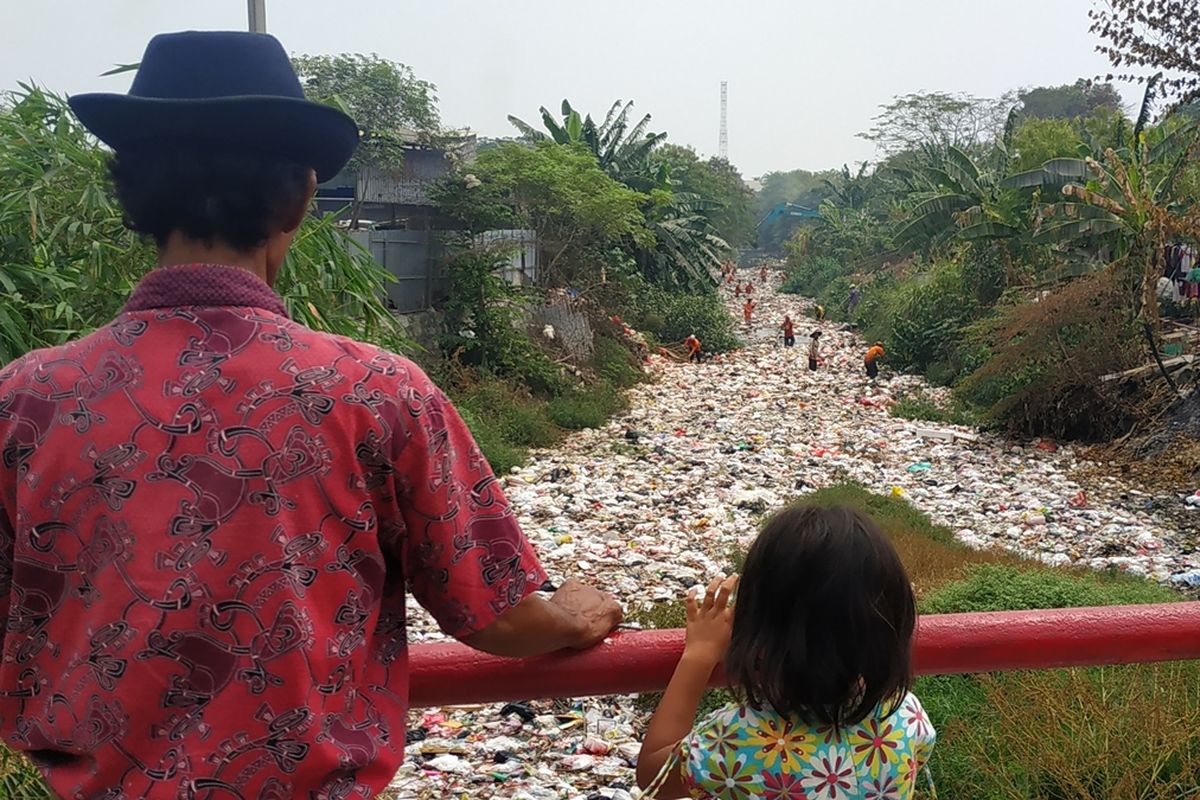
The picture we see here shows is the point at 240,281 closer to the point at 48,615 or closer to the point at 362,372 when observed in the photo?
the point at 362,372

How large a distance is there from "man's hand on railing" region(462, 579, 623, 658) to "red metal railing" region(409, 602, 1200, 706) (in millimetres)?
32

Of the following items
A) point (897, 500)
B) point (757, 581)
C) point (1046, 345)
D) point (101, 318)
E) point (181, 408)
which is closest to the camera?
point (181, 408)

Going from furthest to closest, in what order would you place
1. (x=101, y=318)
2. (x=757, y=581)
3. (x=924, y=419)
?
(x=924, y=419) → (x=101, y=318) → (x=757, y=581)

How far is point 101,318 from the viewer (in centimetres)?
498

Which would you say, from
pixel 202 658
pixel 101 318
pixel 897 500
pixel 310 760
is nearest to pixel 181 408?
pixel 202 658

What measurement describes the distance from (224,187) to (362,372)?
0.82 ft

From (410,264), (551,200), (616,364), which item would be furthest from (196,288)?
(616,364)

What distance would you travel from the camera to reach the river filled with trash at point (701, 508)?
15.3 feet

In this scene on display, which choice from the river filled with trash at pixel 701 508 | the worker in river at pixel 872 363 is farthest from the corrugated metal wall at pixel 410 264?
the worker in river at pixel 872 363

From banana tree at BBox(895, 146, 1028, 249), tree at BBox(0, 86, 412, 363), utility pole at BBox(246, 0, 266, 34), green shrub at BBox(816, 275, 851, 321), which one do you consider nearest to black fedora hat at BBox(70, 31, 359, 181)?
tree at BBox(0, 86, 412, 363)

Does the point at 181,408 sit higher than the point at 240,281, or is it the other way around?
the point at 240,281

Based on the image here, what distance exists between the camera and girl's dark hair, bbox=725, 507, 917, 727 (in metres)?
1.26

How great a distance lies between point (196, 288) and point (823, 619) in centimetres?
82

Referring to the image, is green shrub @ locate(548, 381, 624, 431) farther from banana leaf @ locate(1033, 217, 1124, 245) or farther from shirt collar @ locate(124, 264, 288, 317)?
shirt collar @ locate(124, 264, 288, 317)
